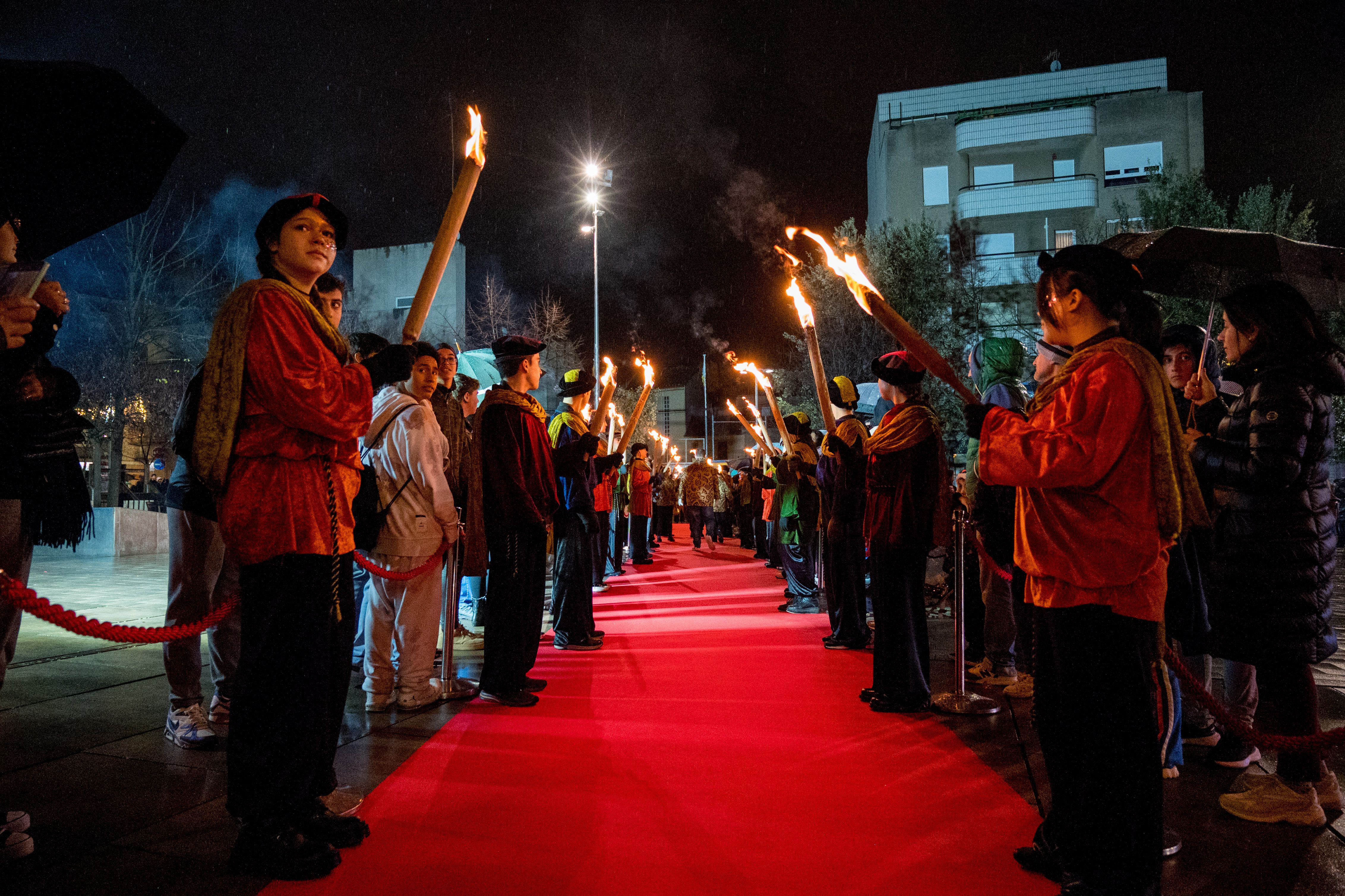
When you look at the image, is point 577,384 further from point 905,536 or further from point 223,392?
point 223,392

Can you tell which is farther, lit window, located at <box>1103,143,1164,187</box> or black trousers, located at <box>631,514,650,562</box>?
lit window, located at <box>1103,143,1164,187</box>

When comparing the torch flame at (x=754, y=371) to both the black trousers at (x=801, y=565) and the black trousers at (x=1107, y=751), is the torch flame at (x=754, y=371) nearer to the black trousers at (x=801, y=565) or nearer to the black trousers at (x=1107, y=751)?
the black trousers at (x=801, y=565)

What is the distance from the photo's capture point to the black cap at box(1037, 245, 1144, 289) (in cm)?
260

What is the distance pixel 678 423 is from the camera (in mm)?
70438

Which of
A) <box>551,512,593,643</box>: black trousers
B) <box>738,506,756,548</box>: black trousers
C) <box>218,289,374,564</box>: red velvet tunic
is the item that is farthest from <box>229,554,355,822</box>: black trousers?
<box>738,506,756,548</box>: black trousers

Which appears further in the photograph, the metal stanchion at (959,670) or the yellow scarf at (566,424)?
the yellow scarf at (566,424)

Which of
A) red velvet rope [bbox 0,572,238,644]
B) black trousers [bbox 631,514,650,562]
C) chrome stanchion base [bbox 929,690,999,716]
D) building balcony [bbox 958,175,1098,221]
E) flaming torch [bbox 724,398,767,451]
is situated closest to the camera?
red velvet rope [bbox 0,572,238,644]

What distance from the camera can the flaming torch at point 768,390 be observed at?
20.5 feet

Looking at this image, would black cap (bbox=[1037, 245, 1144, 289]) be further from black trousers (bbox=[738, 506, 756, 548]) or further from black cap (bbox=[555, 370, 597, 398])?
black trousers (bbox=[738, 506, 756, 548])

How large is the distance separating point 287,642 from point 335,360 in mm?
1019

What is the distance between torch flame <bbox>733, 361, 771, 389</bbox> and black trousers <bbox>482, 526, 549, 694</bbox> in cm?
229

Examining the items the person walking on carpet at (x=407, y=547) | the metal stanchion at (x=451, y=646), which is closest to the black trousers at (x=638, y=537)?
the metal stanchion at (x=451, y=646)

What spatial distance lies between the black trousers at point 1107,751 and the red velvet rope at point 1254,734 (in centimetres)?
57

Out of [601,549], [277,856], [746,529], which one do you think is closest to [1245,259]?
[277,856]
